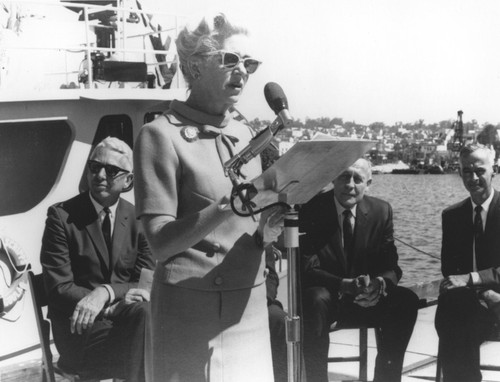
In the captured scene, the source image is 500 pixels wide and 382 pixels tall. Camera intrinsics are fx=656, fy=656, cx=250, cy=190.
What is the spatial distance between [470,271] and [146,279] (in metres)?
1.50

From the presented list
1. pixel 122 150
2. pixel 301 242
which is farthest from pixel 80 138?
pixel 301 242

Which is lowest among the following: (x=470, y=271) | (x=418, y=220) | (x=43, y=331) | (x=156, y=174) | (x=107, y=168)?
(x=418, y=220)

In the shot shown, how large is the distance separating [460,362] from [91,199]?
1.79 meters

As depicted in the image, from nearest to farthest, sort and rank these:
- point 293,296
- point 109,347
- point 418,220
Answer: point 293,296 < point 109,347 < point 418,220

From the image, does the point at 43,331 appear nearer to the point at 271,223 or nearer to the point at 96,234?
the point at 96,234

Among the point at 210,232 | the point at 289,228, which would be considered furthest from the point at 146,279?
the point at 289,228

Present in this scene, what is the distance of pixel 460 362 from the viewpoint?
2.88 metres

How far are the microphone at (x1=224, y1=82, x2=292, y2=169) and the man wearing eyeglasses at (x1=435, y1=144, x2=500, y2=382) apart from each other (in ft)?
5.67

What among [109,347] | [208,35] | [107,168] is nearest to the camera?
[208,35]

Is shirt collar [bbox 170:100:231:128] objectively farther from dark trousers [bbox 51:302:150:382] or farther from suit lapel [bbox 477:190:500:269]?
suit lapel [bbox 477:190:500:269]

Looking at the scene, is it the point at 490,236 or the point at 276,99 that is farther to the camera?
the point at 490,236

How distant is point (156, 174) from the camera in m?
1.60

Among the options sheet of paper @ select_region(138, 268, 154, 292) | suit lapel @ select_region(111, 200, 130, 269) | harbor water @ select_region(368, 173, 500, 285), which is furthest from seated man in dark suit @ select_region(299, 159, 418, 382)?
harbor water @ select_region(368, 173, 500, 285)

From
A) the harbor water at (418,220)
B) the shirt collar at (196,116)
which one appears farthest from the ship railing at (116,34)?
the harbor water at (418,220)
